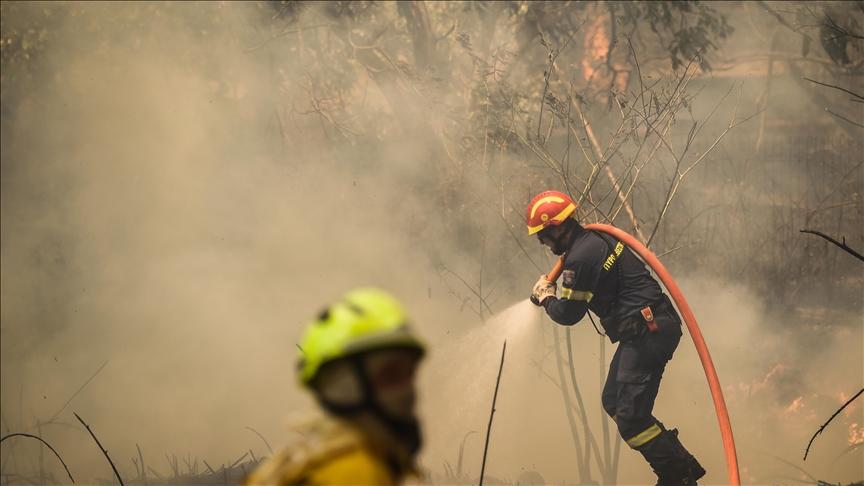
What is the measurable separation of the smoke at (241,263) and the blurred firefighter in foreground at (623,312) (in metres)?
3.00

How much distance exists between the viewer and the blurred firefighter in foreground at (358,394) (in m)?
1.80

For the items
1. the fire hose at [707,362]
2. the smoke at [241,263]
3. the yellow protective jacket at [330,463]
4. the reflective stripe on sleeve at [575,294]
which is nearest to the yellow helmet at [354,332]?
the yellow protective jacket at [330,463]

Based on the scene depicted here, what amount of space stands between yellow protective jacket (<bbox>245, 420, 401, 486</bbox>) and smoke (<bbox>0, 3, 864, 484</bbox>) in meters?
6.65

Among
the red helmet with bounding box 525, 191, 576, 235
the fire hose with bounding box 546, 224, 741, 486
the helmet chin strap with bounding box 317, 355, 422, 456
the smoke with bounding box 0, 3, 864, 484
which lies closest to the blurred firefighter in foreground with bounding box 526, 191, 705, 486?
the red helmet with bounding box 525, 191, 576, 235

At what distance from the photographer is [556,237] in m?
5.46

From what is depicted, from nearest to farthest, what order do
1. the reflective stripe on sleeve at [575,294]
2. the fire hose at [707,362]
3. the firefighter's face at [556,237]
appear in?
the fire hose at [707,362]
the reflective stripe on sleeve at [575,294]
the firefighter's face at [556,237]

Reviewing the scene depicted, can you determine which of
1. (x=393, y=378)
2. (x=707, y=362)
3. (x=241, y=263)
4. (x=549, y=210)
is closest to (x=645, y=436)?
(x=707, y=362)

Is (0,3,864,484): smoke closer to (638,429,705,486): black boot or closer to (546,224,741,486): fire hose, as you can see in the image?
(638,429,705,486): black boot

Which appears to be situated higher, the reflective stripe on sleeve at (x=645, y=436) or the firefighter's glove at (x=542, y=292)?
the firefighter's glove at (x=542, y=292)

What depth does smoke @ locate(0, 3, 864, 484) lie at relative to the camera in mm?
8898

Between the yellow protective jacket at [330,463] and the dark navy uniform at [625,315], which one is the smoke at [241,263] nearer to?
the dark navy uniform at [625,315]

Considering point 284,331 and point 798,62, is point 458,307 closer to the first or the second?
point 284,331

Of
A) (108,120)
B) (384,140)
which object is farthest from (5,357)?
(384,140)

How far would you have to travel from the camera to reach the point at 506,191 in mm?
9922
